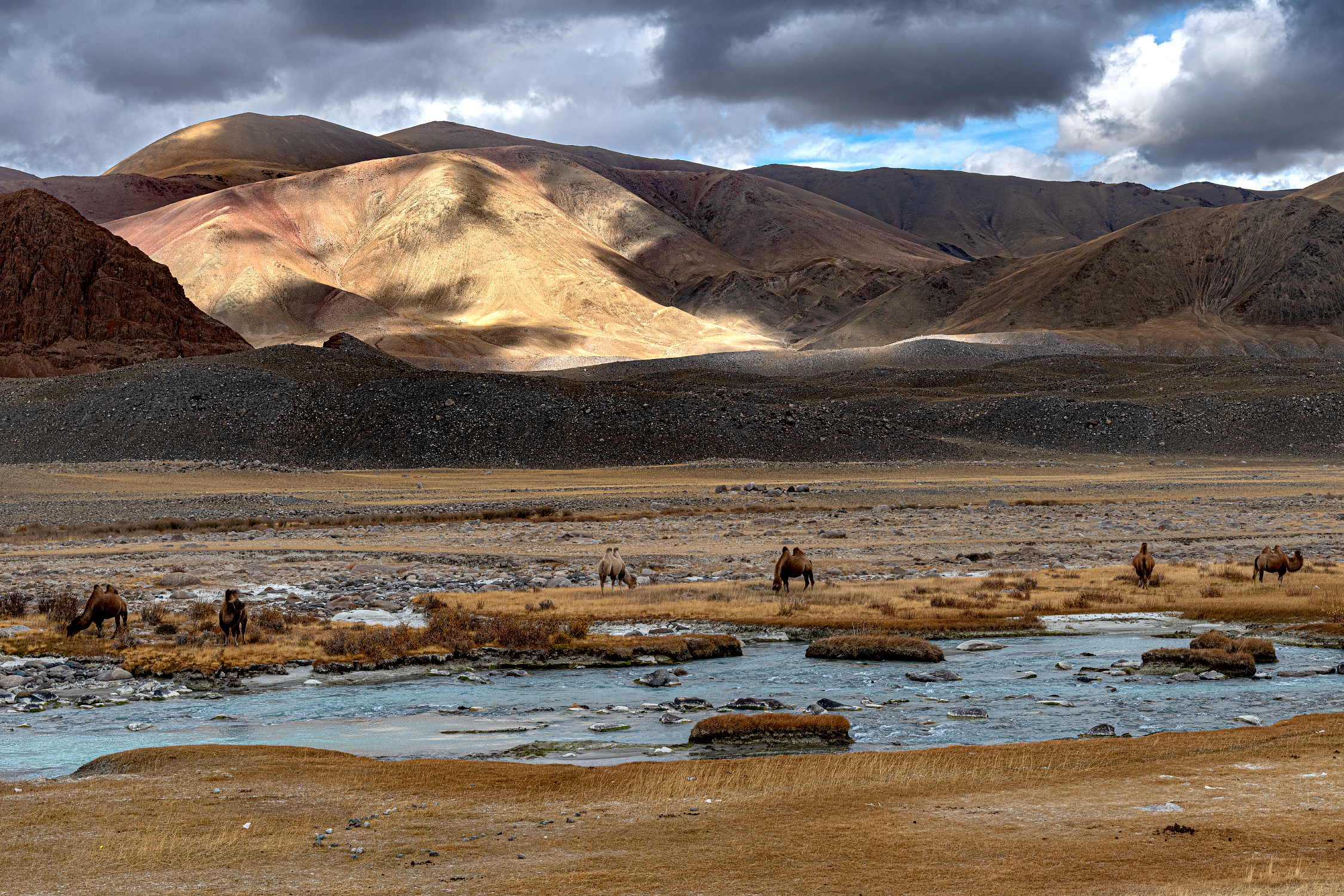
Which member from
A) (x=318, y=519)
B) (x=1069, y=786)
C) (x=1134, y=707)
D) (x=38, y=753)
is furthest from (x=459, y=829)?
(x=318, y=519)

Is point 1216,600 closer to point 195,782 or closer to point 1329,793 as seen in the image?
point 1329,793

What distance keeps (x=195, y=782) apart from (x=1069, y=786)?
8896 millimetres

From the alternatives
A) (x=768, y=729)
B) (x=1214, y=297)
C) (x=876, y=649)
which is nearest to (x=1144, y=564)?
(x=876, y=649)

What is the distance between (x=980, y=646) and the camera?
2253 centimetres

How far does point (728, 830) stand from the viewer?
33.5 feet

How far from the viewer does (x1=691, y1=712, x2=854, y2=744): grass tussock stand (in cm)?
1480

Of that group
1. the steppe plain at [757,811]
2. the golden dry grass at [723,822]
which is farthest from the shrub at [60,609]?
the golden dry grass at [723,822]

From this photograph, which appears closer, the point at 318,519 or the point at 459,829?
the point at 459,829

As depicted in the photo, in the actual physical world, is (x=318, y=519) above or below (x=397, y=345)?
below

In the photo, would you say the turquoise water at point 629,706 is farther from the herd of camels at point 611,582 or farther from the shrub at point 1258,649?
the herd of camels at point 611,582

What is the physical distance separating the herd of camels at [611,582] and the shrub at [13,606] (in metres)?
1.36

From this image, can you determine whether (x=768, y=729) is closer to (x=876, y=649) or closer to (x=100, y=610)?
(x=876, y=649)

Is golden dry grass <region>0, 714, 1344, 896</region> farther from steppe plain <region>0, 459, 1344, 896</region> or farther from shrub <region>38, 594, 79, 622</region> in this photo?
shrub <region>38, 594, 79, 622</region>

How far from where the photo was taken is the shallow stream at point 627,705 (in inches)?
591
